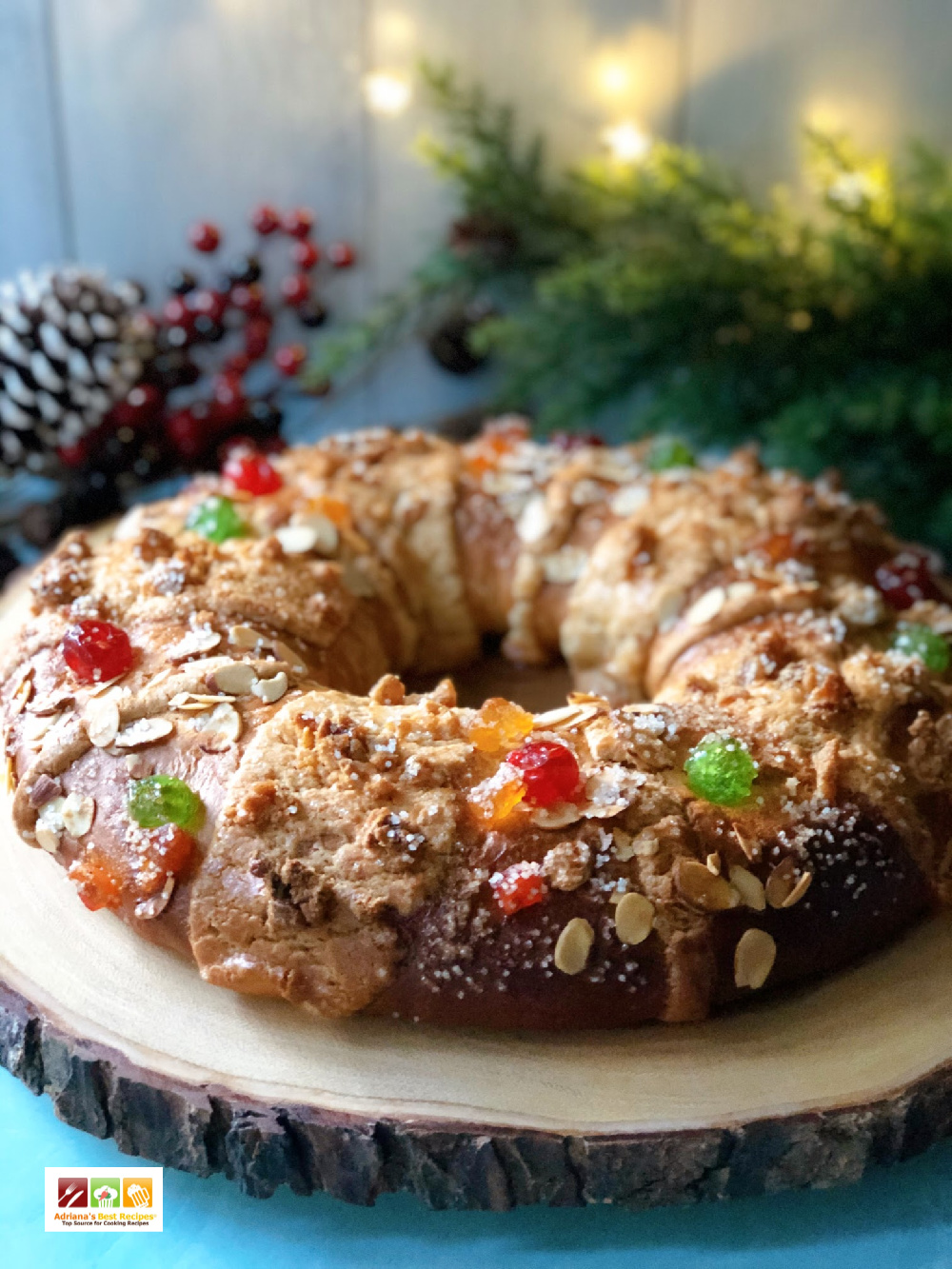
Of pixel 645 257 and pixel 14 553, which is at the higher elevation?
pixel 645 257

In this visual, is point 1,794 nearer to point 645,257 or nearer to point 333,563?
point 333,563

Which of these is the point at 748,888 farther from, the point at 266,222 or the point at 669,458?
the point at 266,222

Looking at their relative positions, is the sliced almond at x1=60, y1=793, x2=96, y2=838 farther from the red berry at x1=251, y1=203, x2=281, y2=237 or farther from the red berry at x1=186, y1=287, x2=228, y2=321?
the red berry at x1=251, y1=203, x2=281, y2=237

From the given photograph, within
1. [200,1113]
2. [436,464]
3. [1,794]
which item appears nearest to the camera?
[200,1113]


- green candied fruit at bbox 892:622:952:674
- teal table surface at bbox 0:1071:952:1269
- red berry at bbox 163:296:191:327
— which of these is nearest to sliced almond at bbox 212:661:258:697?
teal table surface at bbox 0:1071:952:1269

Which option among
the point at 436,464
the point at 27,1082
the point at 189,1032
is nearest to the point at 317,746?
the point at 189,1032
